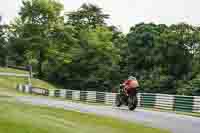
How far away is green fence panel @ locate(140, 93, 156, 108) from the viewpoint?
28516 mm

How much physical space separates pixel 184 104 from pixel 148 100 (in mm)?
4423

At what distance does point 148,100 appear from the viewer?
28.9 metres

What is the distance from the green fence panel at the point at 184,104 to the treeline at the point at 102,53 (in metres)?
31.2

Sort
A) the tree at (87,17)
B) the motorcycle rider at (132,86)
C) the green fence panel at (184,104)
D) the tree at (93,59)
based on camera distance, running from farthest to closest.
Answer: the tree at (87,17), the tree at (93,59), the green fence panel at (184,104), the motorcycle rider at (132,86)

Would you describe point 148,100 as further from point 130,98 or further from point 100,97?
point 100,97

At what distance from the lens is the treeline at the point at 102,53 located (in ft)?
200

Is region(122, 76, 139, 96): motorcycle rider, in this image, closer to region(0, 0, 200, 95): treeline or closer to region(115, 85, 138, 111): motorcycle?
region(115, 85, 138, 111): motorcycle

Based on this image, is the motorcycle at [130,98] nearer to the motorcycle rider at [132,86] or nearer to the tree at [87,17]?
the motorcycle rider at [132,86]

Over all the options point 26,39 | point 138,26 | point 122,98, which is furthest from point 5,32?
point 122,98

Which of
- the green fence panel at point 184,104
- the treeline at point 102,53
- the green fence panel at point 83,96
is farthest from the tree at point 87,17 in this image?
the green fence panel at point 184,104

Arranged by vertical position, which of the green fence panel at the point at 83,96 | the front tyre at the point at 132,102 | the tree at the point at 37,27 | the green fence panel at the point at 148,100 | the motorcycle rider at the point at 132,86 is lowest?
the green fence panel at the point at 83,96

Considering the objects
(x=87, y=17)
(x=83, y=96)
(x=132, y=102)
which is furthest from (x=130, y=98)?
(x=87, y=17)

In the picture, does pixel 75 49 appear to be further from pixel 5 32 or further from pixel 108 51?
pixel 5 32

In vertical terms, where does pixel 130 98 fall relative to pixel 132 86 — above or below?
below
